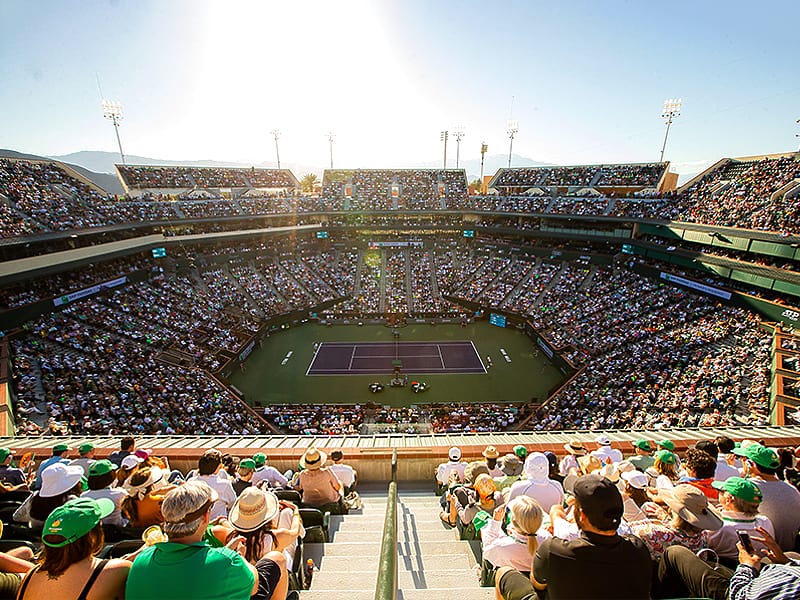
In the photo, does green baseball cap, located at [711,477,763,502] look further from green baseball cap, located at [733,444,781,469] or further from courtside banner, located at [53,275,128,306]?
courtside banner, located at [53,275,128,306]

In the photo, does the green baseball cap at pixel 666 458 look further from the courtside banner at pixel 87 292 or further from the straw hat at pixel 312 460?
the courtside banner at pixel 87 292

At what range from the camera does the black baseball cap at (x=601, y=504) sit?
2461 mm

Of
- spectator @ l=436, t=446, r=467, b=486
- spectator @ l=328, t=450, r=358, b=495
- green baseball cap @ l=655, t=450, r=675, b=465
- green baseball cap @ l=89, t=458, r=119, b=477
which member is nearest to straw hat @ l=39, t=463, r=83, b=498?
green baseball cap @ l=89, t=458, r=119, b=477

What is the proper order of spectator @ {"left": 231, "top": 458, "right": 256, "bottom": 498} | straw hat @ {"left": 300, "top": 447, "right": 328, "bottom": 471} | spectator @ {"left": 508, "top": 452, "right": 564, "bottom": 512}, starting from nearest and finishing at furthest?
spectator @ {"left": 508, "top": 452, "right": 564, "bottom": 512} → straw hat @ {"left": 300, "top": 447, "right": 328, "bottom": 471} → spectator @ {"left": 231, "top": 458, "right": 256, "bottom": 498}

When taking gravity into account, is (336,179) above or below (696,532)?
above


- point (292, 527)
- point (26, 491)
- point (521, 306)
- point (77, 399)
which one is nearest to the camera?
point (292, 527)

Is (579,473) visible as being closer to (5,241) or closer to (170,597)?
A: (170,597)

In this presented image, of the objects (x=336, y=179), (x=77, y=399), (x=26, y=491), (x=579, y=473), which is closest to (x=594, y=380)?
(x=579, y=473)

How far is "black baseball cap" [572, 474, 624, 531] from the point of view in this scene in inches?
96.9

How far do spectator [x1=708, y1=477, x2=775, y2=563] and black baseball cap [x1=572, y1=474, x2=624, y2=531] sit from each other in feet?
6.54

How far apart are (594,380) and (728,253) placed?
52.8 ft

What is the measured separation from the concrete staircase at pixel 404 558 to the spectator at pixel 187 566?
89.8 inches

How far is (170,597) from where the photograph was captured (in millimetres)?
2244

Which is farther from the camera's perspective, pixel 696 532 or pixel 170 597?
pixel 696 532
